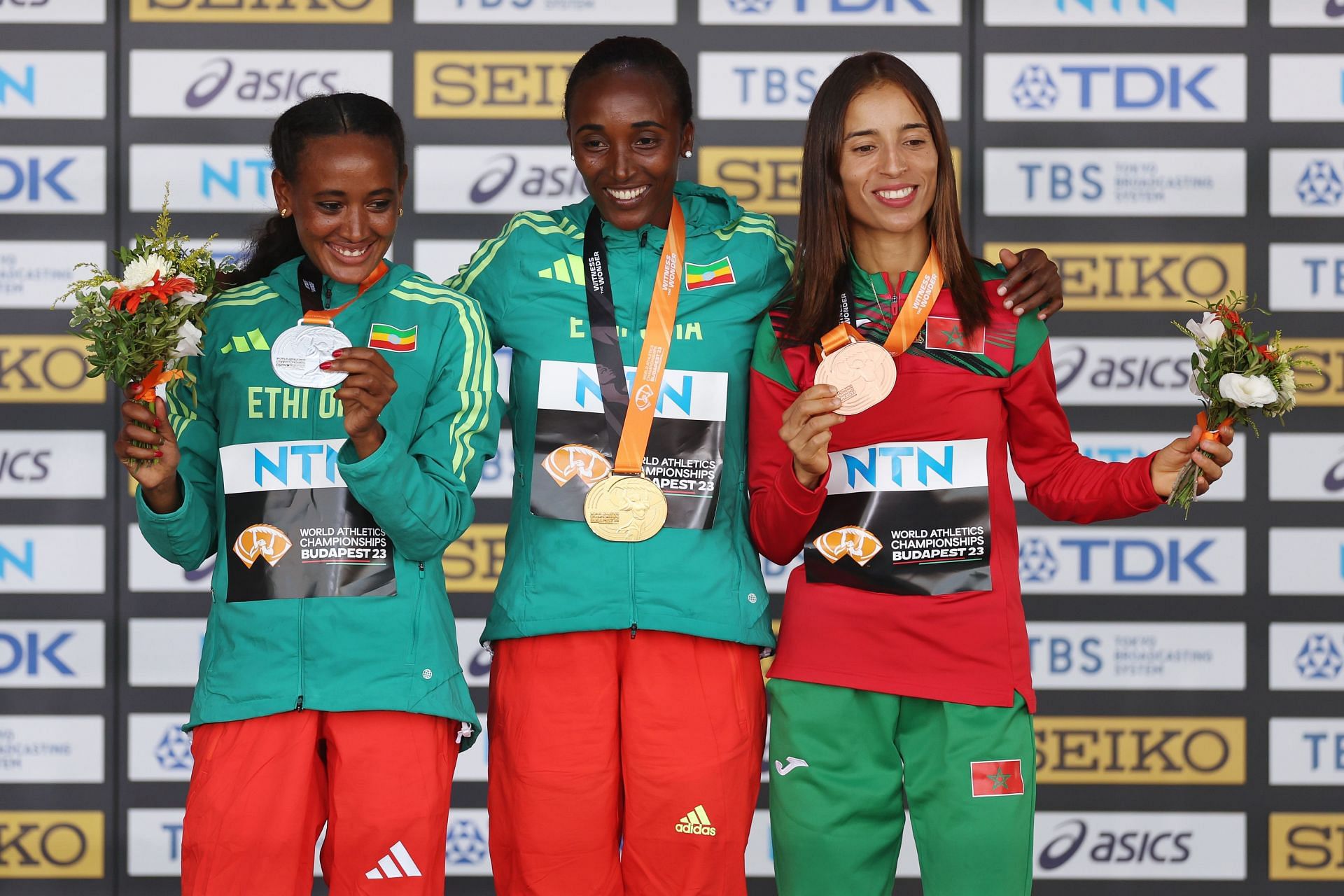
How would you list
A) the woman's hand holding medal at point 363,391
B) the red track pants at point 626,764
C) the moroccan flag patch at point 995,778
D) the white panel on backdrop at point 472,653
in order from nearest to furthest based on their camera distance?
the woman's hand holding medal at point 363,391
the moroccan flag patch at point 995,778
the red track pants at point 626,764
the white panel on backdrop at point 472,653

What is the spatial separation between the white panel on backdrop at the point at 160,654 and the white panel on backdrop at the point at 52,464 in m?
0.43

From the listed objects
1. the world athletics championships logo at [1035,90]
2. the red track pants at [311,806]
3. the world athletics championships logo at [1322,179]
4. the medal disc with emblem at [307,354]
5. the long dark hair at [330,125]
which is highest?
the world athletics championships logo at [1035,90]

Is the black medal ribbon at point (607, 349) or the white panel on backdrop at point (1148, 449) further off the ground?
the black medal ribbon at point (607, 349)

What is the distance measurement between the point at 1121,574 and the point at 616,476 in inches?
83.7

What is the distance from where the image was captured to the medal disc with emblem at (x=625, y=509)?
2.27m

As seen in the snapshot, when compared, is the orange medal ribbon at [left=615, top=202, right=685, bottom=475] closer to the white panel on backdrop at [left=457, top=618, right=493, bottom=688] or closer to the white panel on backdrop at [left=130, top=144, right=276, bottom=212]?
the white panel on backdrop at [left=457, top=618, right=493, bottom=688]

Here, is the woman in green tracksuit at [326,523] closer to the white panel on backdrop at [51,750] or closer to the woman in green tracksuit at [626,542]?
the woman in green tracksuit at [626,542]

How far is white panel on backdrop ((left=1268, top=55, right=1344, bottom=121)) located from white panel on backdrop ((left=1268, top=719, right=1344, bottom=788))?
1.80 metres

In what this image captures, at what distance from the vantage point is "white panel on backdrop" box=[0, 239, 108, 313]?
150 inches

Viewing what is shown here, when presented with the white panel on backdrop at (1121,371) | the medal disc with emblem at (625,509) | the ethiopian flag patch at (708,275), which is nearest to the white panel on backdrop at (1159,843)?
the white panel on backdrop at (1121,371)

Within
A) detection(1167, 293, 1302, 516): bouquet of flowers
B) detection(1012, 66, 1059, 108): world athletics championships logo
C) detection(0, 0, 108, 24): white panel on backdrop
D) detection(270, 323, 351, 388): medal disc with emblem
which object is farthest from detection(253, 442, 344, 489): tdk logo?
detection(1012, 66, 1059, 108): world athletics championships logo

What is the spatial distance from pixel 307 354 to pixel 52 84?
2283 mm

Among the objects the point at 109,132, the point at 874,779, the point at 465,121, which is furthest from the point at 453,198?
the point at 874,779

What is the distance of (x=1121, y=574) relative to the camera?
151 inches
